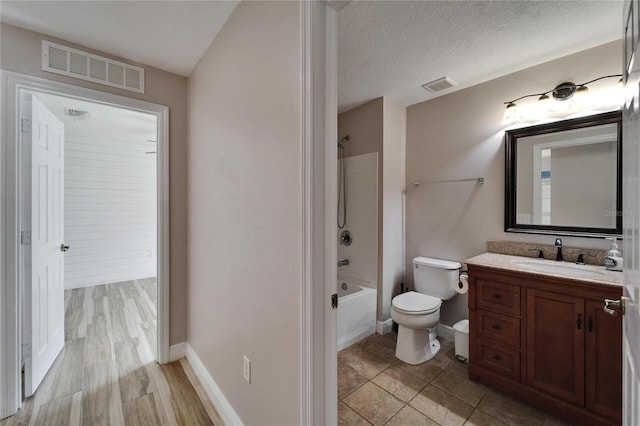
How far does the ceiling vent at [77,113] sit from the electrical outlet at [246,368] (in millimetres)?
3697

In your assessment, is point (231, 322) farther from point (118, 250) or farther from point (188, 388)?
point (118, 250)

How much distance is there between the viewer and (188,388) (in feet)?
6.18

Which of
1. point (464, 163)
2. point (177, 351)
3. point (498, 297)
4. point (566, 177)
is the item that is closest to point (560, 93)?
point (566, 177)

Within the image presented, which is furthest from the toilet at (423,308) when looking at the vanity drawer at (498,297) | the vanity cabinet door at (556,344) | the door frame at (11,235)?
the door frame at (11,235)

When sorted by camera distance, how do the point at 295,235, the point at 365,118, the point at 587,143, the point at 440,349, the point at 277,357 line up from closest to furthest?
the point at 295,235 → the point at 277,357 → the point at 587,143 → the point at 440,349 → the point at 365,118

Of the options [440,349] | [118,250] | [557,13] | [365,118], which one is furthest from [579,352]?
[118,250]

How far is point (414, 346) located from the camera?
2203mm

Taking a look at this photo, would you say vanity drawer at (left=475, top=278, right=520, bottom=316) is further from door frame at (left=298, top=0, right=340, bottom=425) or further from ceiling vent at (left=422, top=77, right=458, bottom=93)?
ceiling vent at (left=422, top=77, right=458, bottom=93)

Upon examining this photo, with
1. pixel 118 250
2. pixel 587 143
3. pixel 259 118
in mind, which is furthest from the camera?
pixel 118 250

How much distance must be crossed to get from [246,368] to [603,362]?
1932 mm

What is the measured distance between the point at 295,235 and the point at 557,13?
197 cm

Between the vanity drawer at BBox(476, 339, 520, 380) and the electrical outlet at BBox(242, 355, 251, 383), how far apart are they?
63.8 inches

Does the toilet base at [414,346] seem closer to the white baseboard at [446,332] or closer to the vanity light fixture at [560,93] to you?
the white baseboard at [446,332]

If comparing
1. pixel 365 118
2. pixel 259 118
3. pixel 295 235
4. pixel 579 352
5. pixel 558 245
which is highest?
pixel 365 118
